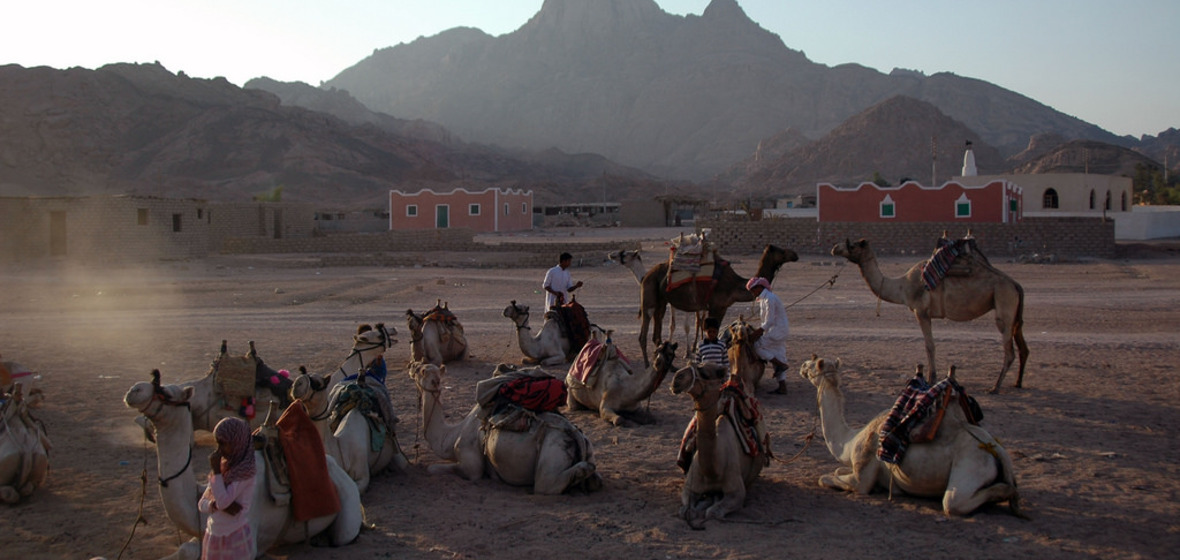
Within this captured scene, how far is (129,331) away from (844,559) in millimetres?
14588

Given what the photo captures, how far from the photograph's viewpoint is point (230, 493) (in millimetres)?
4922

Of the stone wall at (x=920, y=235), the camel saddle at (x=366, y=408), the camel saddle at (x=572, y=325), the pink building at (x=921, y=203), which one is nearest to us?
the camel saddle at (x=366, y=408)

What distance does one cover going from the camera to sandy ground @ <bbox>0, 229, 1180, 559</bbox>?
5.82 meters

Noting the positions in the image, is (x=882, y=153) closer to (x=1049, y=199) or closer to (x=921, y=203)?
(x=1049, y=199)

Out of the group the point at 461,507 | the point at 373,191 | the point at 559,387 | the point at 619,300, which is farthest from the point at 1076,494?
the point at 373,191

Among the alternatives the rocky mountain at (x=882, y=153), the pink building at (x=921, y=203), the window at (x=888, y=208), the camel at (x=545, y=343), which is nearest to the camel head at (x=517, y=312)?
the camel at (x=545, y=343)

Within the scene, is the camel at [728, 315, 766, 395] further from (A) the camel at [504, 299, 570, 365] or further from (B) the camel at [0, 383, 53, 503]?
(B) the camel at [0, 383, 53, 503]

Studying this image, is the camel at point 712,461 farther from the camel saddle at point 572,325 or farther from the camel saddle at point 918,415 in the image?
the camel saddle at point 572,325

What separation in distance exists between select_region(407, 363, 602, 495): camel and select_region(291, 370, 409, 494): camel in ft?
1.15

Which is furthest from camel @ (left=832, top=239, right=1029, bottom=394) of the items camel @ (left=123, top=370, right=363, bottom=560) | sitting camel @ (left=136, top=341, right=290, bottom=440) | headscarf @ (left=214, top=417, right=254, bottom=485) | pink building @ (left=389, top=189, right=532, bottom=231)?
pink building @ (left=389, top=189, right=532, bottom=231)

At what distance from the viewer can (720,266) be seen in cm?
1191

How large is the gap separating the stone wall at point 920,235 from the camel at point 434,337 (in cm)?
2348

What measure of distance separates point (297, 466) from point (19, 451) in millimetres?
2634

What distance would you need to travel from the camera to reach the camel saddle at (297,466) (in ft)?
17.7
